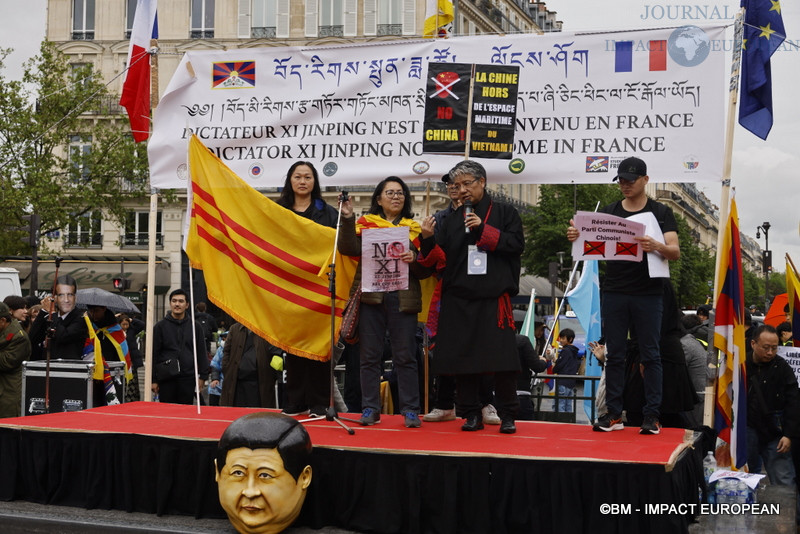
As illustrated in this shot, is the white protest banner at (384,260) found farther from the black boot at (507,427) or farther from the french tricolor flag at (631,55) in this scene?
the french tricolor flag at (631,55)

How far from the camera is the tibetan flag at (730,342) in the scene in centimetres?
732

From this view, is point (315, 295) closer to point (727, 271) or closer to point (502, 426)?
point (502, 426)

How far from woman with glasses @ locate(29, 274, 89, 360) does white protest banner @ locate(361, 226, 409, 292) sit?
12.7 feet

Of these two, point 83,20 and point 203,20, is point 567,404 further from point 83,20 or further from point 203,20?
point 83,20

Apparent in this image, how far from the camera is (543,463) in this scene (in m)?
5.58

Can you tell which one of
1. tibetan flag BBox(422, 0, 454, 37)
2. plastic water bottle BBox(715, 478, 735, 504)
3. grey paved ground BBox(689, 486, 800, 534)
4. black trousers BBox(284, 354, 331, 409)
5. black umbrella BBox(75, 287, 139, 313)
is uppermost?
tibetan flag BBox(422, 0, 454, 37)

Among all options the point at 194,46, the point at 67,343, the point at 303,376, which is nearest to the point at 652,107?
the point at 303,376

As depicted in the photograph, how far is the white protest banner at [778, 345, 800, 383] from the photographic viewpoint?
814cm

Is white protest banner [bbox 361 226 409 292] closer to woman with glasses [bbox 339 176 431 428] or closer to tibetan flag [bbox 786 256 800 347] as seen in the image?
woman with glasses [bbox 339 176 431 428]

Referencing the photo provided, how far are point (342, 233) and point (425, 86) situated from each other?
2348mm

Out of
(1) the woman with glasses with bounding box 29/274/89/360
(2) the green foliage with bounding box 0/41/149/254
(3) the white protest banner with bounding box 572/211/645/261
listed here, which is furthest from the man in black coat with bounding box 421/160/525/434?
(2) the green foliage with bounding box 0/41/149/254

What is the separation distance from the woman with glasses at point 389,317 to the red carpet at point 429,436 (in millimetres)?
247

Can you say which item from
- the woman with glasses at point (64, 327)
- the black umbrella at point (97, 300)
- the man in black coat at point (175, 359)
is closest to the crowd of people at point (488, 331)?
the woman with glasses at point (64, 327)

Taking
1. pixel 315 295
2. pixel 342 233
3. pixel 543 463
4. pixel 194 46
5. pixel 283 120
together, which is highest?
pixel 194 46
